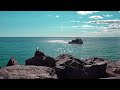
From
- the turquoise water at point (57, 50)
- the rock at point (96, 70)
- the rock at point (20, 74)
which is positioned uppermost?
the rock at point (20, 74)

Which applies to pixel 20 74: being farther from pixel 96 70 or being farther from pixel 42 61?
pixel 96 70

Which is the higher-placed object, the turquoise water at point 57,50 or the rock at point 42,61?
the rock at point 42,61

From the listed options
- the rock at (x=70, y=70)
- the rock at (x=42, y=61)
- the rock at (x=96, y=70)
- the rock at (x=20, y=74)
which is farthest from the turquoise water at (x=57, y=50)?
the rock at (x=20, y=74)

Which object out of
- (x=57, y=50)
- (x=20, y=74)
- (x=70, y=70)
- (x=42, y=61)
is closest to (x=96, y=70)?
(x=70, y=70)

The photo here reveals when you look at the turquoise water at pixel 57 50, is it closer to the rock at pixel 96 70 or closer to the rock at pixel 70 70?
the rock at pixel 70 70

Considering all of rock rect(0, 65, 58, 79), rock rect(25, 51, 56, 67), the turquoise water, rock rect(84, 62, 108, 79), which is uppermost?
rock rect(0, 65, 58, 79)

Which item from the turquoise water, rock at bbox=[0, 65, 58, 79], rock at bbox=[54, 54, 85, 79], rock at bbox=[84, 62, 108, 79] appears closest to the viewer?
rock at bbox=[0, 65, 58, 79]

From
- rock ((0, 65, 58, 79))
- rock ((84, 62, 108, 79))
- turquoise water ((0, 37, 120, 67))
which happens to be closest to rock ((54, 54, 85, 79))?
rock ((84, 62, 108, 79))

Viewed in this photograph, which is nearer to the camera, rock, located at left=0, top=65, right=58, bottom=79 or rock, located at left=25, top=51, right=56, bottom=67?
rock, located at left=0, top=65, right=58, bottom=79

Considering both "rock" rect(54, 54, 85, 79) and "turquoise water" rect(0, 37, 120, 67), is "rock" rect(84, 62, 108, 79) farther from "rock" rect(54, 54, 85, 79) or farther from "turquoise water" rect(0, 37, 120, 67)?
"turquoise water" rect(0, 37, 120, 67)
